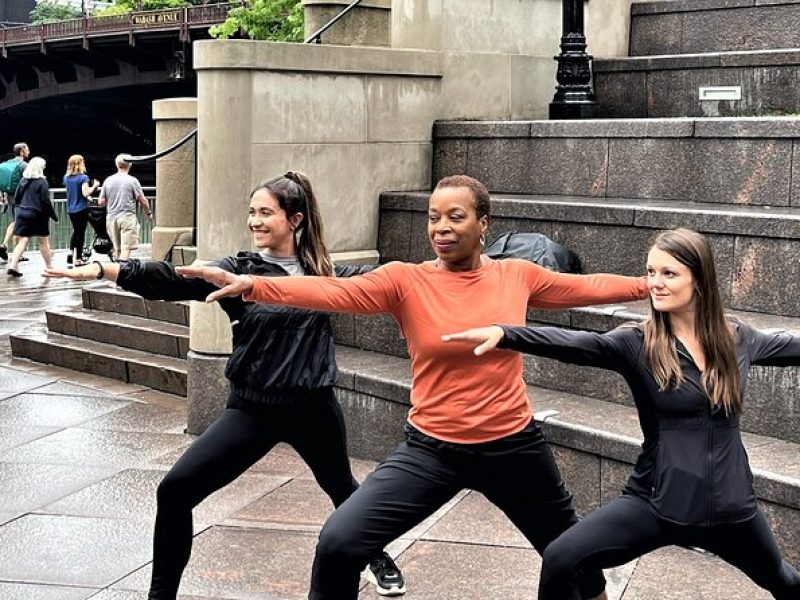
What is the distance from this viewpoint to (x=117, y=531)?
690cm

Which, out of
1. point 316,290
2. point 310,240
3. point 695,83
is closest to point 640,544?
point 316,290

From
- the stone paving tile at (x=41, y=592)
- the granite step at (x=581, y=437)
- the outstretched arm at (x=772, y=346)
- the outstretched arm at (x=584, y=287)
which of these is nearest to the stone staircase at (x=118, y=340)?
the granite step at (x=581, y=437)

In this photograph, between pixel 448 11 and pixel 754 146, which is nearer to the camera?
pixel 754 146

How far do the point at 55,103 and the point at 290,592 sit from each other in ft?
247

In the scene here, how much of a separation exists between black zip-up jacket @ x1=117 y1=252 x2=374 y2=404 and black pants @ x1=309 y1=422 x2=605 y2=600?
2.79 feet

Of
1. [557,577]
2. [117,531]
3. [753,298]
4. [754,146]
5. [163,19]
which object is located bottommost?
[117,531]

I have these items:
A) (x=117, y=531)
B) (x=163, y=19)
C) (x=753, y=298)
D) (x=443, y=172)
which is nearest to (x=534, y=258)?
(x=753, y=298)

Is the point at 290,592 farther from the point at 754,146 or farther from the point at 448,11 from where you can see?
the point at 448,11

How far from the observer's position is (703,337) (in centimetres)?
438

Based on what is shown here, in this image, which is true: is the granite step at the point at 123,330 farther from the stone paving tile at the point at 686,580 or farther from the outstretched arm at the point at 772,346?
the outstretched arm at the point at 772,346

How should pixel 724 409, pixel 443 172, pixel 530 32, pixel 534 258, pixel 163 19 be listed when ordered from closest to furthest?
pixel 724 409 < pixel 534 258 < pixel 443 172 < pixel 530 32 < pixel 163 19

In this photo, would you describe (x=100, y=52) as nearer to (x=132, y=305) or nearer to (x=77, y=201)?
(x=77, y=201)

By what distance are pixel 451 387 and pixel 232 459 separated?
3.83ft

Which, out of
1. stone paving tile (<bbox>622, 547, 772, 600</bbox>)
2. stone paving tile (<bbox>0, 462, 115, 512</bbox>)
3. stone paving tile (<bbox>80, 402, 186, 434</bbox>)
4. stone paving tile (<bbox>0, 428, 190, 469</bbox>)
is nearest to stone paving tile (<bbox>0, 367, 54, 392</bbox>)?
stone paving tile (<bbox>80, 402, 186, 434</bbox>)
